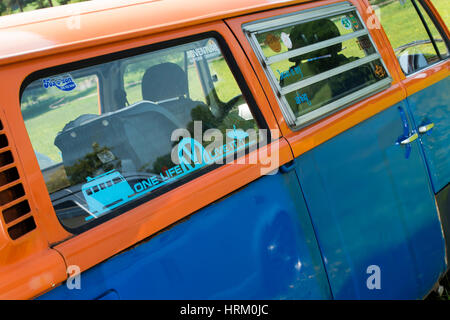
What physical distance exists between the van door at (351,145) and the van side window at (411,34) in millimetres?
238

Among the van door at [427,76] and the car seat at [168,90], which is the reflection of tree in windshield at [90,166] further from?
the van door at [427,76]

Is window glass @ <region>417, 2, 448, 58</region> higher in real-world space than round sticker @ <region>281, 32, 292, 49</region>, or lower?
lower

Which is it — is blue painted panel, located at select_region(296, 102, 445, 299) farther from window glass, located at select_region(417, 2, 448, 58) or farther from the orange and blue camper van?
window glass, located at select_region(417, 2, 448, 58)

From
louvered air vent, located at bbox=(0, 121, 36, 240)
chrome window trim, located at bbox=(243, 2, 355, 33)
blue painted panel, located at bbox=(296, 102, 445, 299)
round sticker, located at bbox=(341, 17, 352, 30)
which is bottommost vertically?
blue painted panel, located at bbox=(296, 102, 445, 299)

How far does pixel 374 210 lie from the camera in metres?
2.44

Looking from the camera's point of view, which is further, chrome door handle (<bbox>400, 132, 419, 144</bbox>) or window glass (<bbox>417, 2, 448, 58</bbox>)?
window glass (<bbox>417, 2, 448, 58</bbox>)

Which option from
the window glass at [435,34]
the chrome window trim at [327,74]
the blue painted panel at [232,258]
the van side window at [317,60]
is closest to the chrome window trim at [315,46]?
the van side window at [317,60]

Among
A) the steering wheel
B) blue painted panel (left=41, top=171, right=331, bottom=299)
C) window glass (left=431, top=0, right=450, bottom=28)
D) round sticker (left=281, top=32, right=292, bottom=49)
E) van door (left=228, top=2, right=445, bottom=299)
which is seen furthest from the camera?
window glass (left=431, top=0, right=450, bottom=28)

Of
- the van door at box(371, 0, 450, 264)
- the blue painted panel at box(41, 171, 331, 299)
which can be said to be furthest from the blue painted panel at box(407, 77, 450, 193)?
the blue painted panel at box(41, 171, 331, 299)

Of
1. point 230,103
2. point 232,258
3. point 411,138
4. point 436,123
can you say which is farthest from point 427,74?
point 232,258

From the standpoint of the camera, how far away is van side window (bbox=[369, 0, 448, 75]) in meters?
3.01

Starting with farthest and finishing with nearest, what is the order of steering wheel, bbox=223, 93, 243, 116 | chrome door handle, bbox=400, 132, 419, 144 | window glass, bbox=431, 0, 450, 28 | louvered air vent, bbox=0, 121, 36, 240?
1. window glass, bbox=431, 0, 450, 28
2. chrome door handle, bbox=400, 132, 419, 144
3. steering wheel, bbox=223, 93, 243, 116
4. louvered air vent, bbox=0, 121, 36, 240

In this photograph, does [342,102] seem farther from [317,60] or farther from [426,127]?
[426,127]
